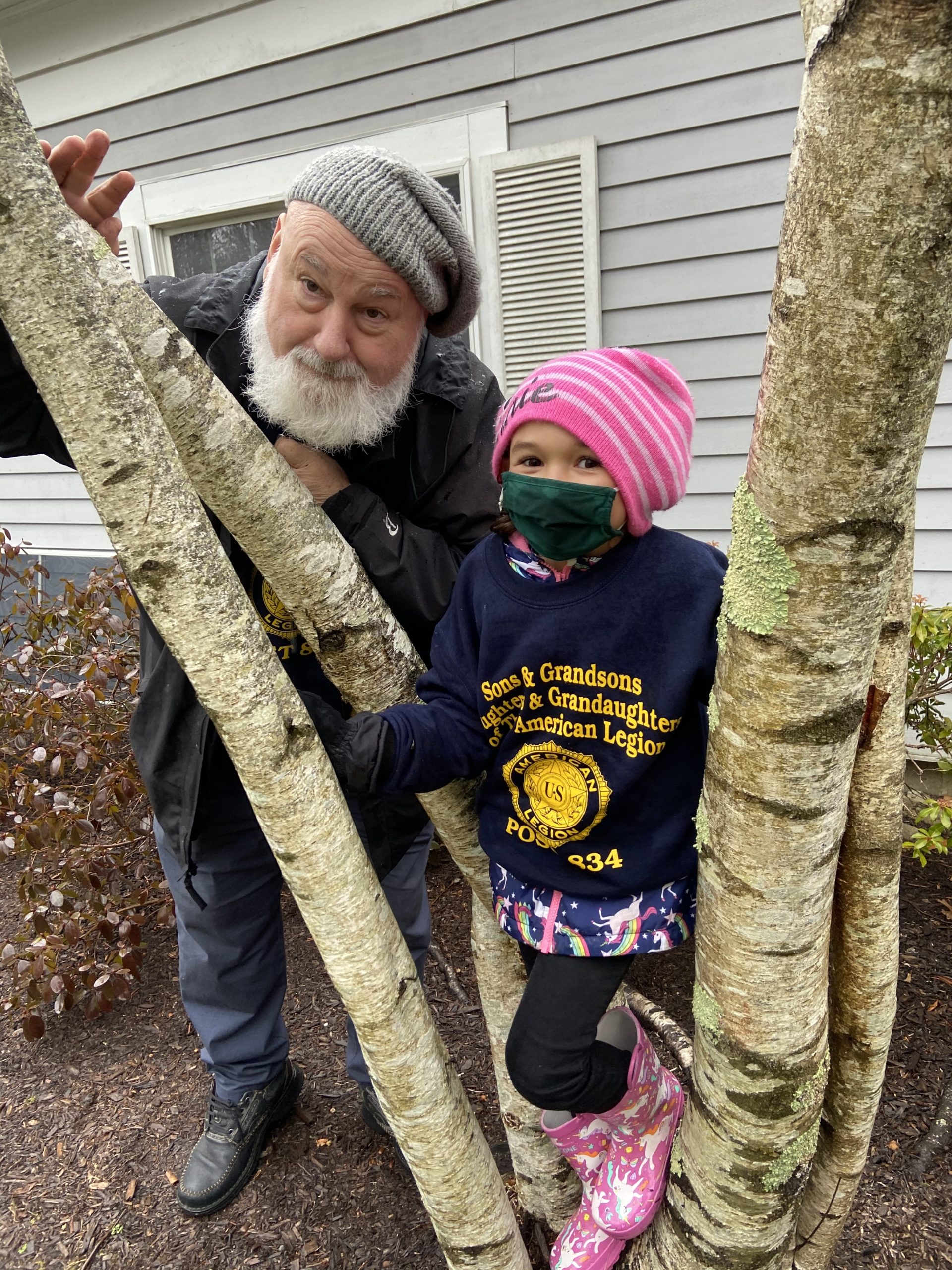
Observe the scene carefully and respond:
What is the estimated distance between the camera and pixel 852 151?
70cm

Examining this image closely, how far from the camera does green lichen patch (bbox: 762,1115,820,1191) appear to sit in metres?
1.21

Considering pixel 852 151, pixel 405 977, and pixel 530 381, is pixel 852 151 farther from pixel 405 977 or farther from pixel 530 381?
pixel 405 977

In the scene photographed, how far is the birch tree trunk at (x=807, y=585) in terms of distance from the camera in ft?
2.27

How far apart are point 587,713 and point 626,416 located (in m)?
0.45

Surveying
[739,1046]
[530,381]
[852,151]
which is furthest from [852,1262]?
[852,151]

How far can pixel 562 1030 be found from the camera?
136 cm

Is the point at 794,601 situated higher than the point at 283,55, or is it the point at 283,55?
the point at 283,55

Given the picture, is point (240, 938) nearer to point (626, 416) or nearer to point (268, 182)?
point (626, 416)

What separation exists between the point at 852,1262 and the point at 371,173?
2.57 m

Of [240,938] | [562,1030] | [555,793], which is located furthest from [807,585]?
[240,938]

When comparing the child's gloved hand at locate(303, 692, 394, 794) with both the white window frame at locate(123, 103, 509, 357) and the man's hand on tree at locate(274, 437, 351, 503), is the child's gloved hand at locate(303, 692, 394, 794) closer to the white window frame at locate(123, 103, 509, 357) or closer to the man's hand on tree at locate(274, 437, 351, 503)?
the man's hand on tree at locate(274, 437, 351, 503)

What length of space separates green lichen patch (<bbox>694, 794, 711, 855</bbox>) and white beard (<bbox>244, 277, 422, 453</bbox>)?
3.17 feet

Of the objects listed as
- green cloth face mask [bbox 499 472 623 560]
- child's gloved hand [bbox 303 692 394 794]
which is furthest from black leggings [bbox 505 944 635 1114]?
green cloth face mask [bbox 499 472 623 560]

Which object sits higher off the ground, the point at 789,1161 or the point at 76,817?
the point at 789,1161
